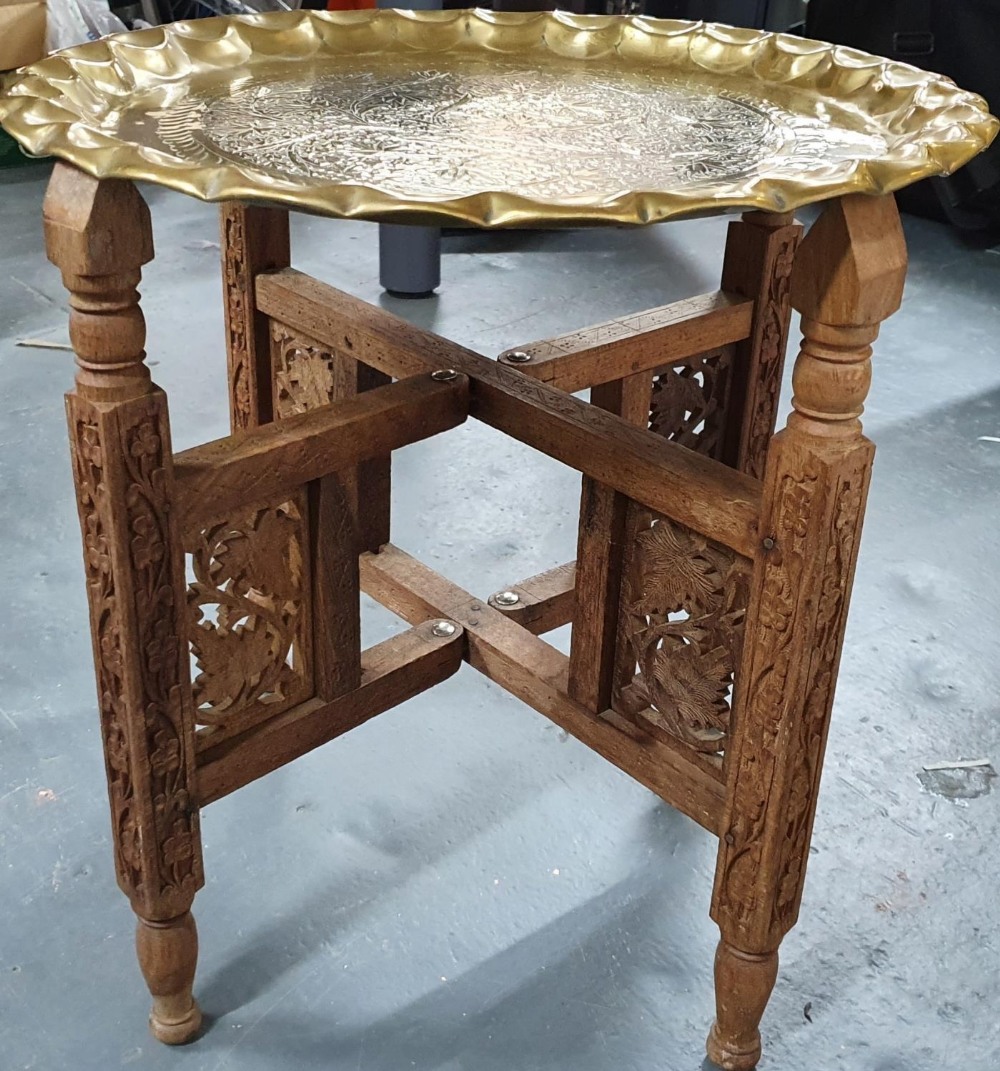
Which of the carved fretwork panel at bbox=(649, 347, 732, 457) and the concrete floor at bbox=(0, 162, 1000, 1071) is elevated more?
the carved fretwork panel at bbox=(649, 347, 732, 457)

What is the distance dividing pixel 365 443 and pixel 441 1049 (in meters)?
0.67

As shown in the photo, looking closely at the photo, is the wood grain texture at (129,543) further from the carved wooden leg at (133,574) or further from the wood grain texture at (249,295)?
the wood grain texture at (249,295)

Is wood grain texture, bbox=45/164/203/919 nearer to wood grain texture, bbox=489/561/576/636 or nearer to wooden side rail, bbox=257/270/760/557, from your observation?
wooden side rail, bbox=257/270/760/557

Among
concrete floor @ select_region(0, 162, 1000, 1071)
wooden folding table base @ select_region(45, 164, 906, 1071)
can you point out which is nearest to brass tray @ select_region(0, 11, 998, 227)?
wooden folding table base @ select_region(45, 164, 906, 1071)

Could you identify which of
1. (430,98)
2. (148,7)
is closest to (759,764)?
(430,98)

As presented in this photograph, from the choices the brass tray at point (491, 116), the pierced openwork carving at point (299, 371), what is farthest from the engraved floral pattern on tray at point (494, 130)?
the pierced openwork carving at point (299, 371)

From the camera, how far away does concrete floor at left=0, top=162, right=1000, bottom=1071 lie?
1.48 m

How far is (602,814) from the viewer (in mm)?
1818

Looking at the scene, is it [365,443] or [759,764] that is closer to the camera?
[759,764]

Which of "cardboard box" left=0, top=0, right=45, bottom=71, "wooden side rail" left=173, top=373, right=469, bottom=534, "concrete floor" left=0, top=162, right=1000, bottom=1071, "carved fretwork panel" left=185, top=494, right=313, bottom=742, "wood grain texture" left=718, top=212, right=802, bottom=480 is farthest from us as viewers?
"cardboard box" left=0, top=0, right=45, bottom=71

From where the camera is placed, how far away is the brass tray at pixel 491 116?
101 centimetres

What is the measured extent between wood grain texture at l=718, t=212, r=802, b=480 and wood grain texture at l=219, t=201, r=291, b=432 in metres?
0.59

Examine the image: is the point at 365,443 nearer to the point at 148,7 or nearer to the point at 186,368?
the point at 186,368

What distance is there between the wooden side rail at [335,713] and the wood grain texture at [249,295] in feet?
1.45
